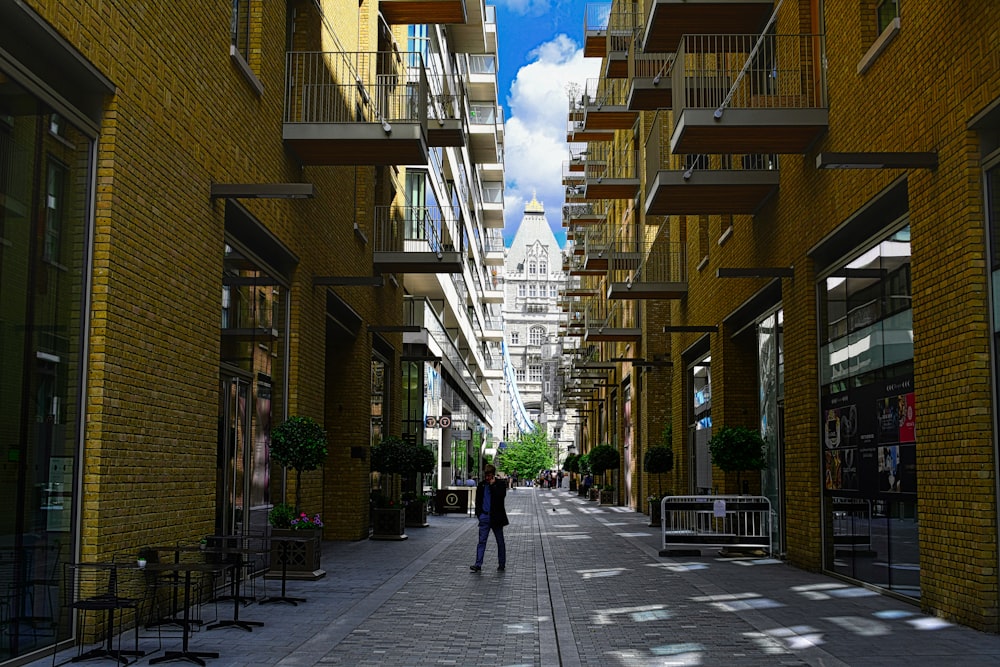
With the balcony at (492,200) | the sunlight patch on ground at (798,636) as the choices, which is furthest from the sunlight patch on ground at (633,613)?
the balcony at (492,200)

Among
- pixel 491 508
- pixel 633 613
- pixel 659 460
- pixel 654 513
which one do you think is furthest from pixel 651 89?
pixel 633 613

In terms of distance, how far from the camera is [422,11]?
22.0m

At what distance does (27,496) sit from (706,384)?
18342mm

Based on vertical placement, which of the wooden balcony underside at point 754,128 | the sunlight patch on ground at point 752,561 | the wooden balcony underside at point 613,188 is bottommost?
the sunlight patch on ground at point 752,561

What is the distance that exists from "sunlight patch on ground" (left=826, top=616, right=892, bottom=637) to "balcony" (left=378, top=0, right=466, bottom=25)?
1513 centimetres

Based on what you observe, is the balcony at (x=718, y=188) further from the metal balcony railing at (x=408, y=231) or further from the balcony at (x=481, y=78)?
the balcony at (x=481, y=78)

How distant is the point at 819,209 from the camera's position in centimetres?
1395

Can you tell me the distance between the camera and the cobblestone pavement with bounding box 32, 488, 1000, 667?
8.33m

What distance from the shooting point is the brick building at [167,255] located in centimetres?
768

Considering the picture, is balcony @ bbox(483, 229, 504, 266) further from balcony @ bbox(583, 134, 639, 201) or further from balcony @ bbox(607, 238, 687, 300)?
balcony @ bbox(607, 238, 687, 300)

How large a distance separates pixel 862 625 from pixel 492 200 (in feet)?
182

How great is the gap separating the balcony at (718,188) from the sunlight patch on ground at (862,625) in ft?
25.3

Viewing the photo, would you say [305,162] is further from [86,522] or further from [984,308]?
[984,308]

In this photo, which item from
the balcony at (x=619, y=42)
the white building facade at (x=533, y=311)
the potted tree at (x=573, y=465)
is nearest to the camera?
the balcony at (x=619, y=42)
